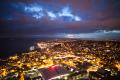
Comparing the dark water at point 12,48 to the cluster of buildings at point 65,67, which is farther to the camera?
the dark water at point 12,48

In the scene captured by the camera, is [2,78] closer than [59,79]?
No

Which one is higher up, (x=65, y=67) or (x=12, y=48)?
(x=65, y=67)

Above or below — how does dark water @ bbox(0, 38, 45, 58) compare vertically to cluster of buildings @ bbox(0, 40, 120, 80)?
below

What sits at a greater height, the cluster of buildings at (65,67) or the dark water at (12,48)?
the cluster of buildings at (65,67)

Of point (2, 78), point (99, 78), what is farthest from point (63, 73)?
point (2, 78)

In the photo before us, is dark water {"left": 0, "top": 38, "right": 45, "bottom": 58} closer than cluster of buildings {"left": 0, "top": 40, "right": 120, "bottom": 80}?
No

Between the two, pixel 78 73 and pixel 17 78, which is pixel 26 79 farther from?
pixel 78 73

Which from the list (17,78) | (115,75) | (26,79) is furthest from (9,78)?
(115,75)

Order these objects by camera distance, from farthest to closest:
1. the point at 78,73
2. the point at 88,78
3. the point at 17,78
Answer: the point at 17,78
the point at 78,73
the point at 88,78

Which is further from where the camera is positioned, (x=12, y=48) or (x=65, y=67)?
(x=12, y=48)

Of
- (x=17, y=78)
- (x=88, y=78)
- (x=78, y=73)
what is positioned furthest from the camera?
(x=17, y=78)
